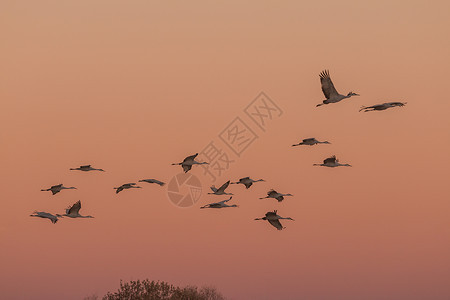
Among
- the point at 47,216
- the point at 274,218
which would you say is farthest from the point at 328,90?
the point at 47,216

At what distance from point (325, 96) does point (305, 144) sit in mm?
4753

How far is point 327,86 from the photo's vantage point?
165 feet

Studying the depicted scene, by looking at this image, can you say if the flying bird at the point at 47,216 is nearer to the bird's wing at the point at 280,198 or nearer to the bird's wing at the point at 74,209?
the bird's wing at the point at 74,209

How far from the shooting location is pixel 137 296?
201ft

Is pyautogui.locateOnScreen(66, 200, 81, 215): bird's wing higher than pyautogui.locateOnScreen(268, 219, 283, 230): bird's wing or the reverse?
higher

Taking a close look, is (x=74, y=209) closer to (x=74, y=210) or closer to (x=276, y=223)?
(x=74, y=210)

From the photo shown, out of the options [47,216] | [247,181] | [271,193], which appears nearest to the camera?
[47,216]

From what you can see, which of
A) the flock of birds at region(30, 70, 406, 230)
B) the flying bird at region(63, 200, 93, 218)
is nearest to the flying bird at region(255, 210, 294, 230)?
the flock of birds at region(30, 70, 406, 230)

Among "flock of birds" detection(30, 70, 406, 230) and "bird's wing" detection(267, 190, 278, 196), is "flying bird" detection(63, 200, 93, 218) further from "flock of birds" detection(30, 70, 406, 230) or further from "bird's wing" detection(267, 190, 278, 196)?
"bird's wing" detection(267, 190, 278, 196)

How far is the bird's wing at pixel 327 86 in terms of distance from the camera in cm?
5009

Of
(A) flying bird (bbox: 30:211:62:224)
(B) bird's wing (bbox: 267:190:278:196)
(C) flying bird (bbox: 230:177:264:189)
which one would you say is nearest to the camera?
(A) flying bird (bbox: 30:211:62:224)

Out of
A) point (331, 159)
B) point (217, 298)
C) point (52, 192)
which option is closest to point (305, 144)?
point (331, 159)

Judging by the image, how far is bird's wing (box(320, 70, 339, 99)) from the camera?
50.1 m

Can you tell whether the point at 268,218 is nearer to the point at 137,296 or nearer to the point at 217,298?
the point at 137,296
